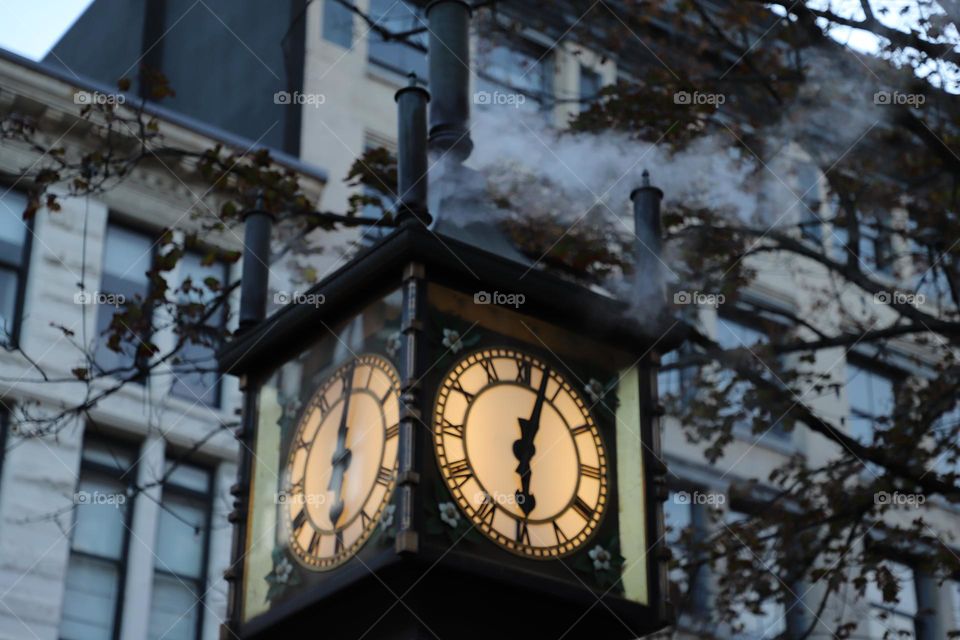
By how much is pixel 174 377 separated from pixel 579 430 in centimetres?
1006

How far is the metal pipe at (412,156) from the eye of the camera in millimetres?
4844

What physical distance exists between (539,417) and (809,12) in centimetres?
629

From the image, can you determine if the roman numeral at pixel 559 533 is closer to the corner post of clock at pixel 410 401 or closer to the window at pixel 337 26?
the corner post of clock at pixel 410 401

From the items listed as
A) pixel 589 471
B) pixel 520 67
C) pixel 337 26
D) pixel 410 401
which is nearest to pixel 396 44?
pixel 337 26

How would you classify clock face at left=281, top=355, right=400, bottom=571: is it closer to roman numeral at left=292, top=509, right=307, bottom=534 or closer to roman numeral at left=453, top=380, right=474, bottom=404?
roman numeral at left=292, top=509, right=307, bottom=534

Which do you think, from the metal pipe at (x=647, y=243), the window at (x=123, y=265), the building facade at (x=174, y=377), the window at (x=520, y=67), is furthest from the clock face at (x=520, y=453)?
the window at (x=520, y=67)

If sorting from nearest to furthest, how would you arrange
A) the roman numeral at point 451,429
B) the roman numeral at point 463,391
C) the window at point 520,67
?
1. the roman numeral at point 451,429
2. the roman numeral at point 463,391
3. the window at point 520,67

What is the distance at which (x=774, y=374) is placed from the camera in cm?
1295

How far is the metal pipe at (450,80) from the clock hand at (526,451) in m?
0.85

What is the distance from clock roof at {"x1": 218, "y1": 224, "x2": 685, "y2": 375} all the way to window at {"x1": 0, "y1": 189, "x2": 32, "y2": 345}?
13.0 meters

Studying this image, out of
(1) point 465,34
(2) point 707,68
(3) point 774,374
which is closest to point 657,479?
(1) point 465,34

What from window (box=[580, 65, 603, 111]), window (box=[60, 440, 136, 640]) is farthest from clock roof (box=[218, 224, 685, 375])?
window (box=[580, 65, 603, 111])

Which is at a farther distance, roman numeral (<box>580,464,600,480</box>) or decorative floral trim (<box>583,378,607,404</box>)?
decorative floral trim (<box>583,378,607,404</box>)

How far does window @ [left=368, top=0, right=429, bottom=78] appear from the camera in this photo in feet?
72.6
